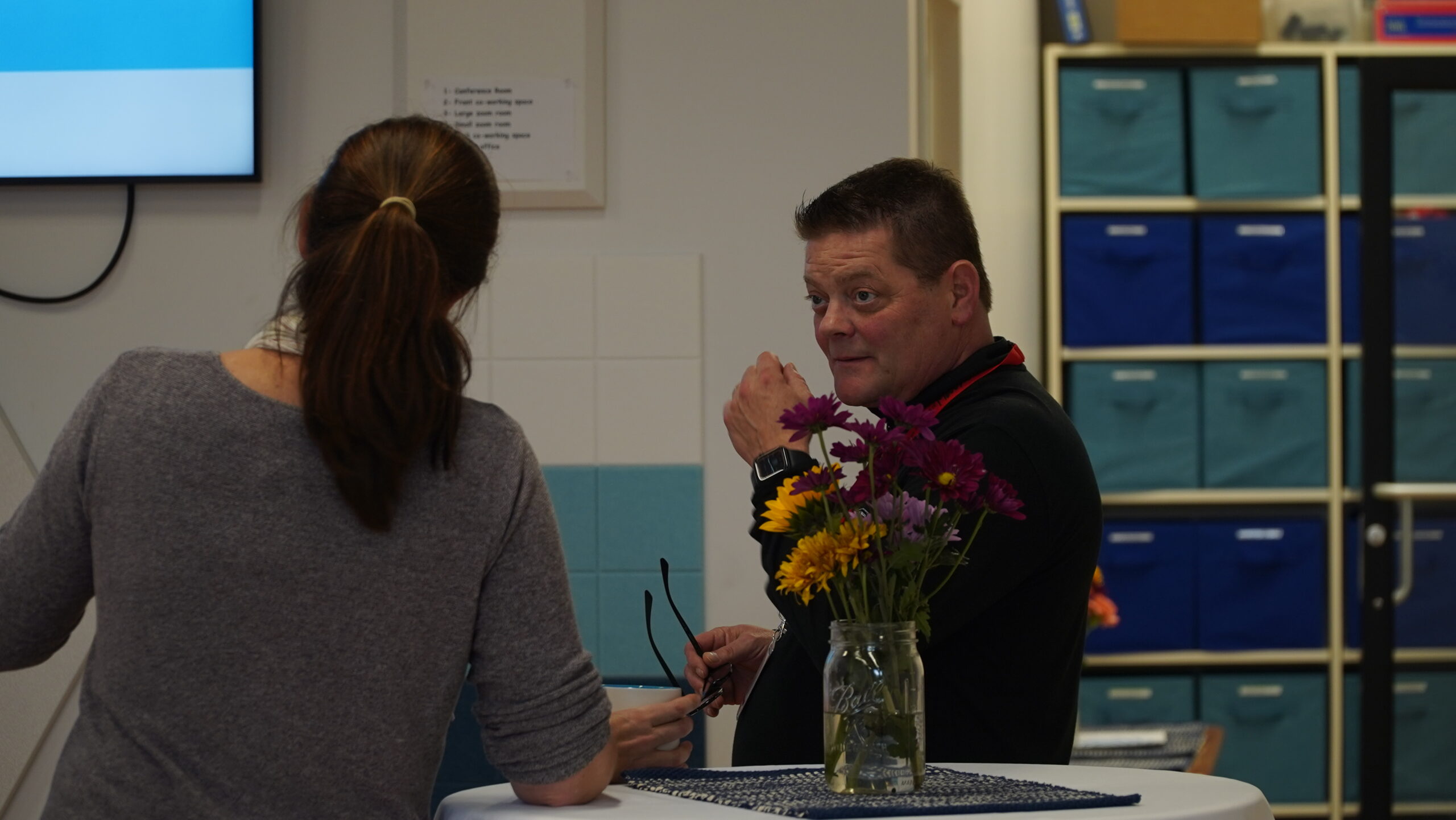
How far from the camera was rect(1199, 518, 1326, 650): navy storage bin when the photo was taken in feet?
12.8

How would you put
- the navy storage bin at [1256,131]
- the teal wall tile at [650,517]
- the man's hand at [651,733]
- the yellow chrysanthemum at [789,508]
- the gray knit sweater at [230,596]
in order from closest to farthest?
the gray knit sweater at [230,596]
the yellow chrysanthemum at [789,508]
the man's hand at [651,733]
the teal wall tile at [650,517]
the navy storage bin at [1256,131]

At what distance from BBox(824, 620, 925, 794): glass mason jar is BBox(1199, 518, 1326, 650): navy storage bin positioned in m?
3.05

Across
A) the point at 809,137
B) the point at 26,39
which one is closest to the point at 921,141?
the point at 809,137

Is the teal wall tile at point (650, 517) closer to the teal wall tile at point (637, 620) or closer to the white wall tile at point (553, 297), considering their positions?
the teal wall tile at point (637, 620)

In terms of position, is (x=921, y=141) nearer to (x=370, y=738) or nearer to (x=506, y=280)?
(x=506, y=280)

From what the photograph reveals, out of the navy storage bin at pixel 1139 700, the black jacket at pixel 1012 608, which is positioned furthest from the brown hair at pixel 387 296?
the navy storage bin at pixel 1139 700

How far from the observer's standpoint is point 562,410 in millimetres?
2617

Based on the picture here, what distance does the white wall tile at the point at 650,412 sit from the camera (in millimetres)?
2598

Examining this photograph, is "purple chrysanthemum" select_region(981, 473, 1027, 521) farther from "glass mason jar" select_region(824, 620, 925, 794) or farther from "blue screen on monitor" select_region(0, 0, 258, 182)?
"blue screen on monitor" select_region(0, 0, 258, 182)

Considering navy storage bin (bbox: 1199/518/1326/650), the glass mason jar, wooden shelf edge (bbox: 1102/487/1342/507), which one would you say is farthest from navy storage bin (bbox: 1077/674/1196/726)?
the glass mason jar

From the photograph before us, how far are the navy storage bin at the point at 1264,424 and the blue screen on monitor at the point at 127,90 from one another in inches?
105

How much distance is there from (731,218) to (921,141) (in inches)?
18.4

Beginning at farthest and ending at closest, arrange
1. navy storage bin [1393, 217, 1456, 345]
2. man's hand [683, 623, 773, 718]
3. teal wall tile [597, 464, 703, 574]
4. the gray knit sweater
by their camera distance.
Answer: navy storage bin [1393, 217, 1456, 345]
teal wall tile [597, 464, 703, 574]
man's hand [683, 623, 773, 718]
the gray knit sweater

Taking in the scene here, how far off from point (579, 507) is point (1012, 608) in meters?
1.33
